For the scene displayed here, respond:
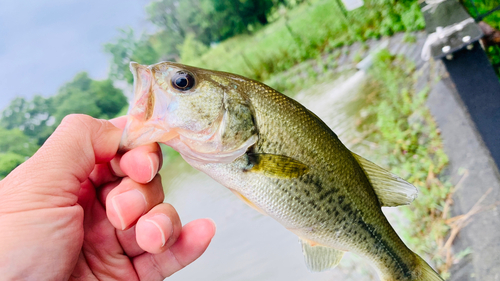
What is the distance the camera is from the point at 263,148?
119cm

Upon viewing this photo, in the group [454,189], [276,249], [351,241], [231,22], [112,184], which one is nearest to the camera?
[351,241]

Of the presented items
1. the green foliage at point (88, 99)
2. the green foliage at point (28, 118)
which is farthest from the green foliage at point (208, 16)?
the green foliage at point (28, 118)

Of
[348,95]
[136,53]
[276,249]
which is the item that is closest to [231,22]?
[136,53]

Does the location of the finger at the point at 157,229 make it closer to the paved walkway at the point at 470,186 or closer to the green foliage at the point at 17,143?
the paved walkway at the point at 470,186

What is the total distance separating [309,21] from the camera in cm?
1052

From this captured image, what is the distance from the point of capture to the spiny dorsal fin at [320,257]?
4.77 feet

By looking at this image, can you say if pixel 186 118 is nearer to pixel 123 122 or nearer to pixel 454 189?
pixel 123 122

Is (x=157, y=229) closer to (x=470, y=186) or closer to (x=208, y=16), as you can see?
(x=470, y=186)

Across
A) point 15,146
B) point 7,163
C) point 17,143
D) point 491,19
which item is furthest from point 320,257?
point 17,143

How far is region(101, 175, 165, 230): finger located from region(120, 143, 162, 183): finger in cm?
6

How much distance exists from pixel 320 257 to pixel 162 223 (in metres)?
0.80

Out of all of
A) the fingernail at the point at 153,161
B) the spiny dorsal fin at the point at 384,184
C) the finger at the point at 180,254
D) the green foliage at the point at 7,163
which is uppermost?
the green foliage at the point at 7,163

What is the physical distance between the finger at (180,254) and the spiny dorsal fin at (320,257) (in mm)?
496

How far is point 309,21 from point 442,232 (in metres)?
9.64
